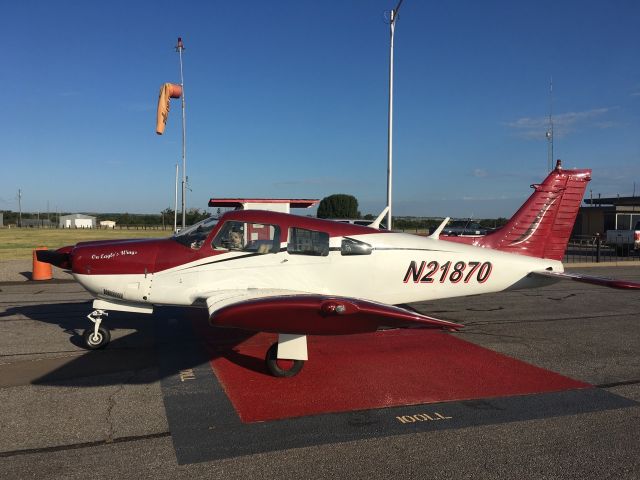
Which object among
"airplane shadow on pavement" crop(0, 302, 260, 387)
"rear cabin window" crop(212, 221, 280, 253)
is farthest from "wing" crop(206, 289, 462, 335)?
"rear cabin window" crop(212, 221, 280, 253)

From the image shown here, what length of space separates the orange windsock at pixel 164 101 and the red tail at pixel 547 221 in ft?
48.6

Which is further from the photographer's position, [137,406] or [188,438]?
[137,406]

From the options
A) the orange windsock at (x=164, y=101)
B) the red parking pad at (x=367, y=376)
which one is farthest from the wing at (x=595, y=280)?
the orange windsock at (x=164, y=101)

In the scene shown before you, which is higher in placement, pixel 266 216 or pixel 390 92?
pixel 390 92

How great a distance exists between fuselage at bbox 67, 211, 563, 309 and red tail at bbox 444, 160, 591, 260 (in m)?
2.24

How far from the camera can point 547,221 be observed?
8.43 m

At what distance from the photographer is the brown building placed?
A: 119ft

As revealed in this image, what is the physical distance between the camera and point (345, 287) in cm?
688

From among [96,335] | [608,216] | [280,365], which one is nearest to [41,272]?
[96,335]

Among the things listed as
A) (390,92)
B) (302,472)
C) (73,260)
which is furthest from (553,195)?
(390,92)

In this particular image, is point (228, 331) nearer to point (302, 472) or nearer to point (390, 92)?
point (302, 472)

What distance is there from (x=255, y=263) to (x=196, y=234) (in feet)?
3.16

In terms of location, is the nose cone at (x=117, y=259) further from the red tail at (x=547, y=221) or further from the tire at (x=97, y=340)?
the red tail at (x=547, y=221)

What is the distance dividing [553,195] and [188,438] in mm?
7154
